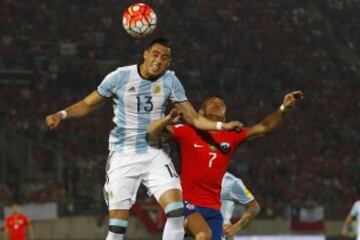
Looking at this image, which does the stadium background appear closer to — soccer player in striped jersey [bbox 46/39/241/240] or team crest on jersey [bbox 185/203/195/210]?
team crest on jersey [bbox 185/203/195/210]

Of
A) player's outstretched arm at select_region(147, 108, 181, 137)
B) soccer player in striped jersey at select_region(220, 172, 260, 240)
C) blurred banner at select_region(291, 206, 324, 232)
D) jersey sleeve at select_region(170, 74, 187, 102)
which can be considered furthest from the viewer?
blurred banner at select_region(291, 206, 324, 232)

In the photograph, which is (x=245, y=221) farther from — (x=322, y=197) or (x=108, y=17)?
(x=108, y=17)

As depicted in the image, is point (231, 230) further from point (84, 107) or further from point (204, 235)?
point (84, 107)

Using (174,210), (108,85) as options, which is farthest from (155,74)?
(174,210)

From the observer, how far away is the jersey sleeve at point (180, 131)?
357 inches

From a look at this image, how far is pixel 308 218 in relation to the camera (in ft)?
75.8

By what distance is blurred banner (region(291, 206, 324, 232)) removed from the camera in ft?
75.3

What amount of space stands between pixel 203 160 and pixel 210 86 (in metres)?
18.4

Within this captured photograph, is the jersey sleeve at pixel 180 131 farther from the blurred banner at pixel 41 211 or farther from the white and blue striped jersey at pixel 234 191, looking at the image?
the blurred banner at pixel 41 211

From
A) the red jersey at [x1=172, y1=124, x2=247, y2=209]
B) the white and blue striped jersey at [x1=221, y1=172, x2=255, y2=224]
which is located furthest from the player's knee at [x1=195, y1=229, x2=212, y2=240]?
the white and blue striped jersey at [x1=221, y1=172, x2=255, y2=224]

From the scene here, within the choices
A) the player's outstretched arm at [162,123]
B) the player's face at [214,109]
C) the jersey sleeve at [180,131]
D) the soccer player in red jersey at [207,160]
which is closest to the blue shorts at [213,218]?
the soccer player in red jersey at [207,160]

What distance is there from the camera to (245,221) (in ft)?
33.6

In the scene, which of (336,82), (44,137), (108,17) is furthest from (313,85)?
(44,137)

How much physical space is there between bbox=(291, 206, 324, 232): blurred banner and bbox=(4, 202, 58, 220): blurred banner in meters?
5.80
